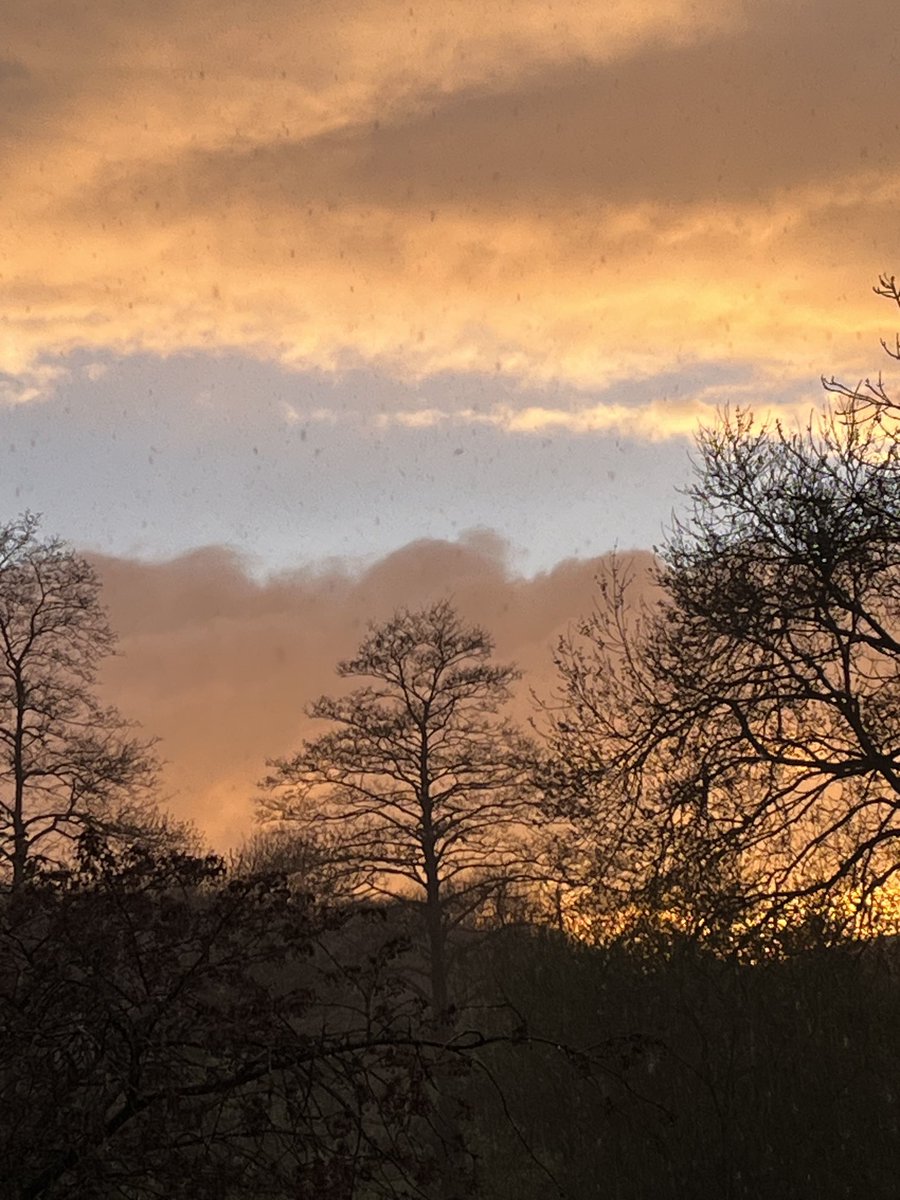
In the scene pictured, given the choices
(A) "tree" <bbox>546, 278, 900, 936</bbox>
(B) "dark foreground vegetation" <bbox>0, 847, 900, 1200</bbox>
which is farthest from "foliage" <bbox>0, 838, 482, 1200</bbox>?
(A) "tree" <bbox>546, 278, 900, 936</bbox>

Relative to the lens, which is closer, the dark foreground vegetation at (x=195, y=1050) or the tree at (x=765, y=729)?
the dark foreground vegetation at (x=195, y=1050)

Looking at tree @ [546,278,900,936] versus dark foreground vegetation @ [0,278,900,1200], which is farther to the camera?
tree @ [546,278,900,936]

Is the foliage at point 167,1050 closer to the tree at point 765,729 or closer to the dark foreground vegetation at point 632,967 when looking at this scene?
the dark foreground vegetation at point 632,967

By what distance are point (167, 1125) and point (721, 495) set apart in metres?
12.6

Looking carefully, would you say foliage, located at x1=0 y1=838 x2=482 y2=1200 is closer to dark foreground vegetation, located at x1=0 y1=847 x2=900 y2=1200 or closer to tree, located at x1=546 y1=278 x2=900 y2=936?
dark foreground vegetation, located at x1=0 y1=847 x2=900 y2=1200

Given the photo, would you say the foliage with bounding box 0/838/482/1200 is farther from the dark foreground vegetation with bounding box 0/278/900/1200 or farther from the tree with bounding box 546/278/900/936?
the tree with bounding box 546/278/900/936

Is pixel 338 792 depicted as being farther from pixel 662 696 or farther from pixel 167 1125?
pixel 167 1125

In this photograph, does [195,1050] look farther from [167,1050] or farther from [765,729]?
[765,729]

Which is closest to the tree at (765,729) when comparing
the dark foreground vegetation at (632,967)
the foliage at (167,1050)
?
the dark foreground vegetation at (632,967)

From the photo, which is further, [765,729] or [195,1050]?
[765,729]

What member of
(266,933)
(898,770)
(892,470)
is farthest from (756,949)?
(266,933)

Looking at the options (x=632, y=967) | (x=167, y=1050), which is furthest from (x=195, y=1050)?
(x=632, y=967)

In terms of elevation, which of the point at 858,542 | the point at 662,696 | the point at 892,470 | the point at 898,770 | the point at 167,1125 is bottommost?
the point at 167,1125

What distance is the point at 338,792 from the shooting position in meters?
28.0
